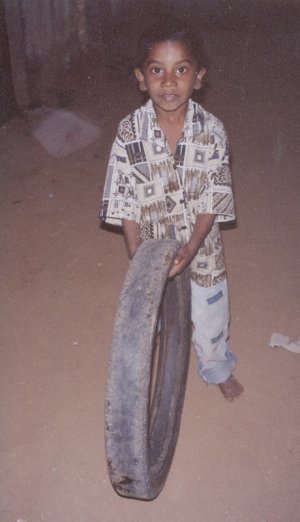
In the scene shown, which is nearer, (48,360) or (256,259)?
(48,360)

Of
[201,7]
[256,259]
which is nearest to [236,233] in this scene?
[256,259]

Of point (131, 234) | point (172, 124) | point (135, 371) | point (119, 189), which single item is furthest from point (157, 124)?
point (135, 371)

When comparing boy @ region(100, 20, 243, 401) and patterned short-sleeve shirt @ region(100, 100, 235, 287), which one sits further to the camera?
patterned short-sleeve shirt @ region(100, 100, 235, 287)

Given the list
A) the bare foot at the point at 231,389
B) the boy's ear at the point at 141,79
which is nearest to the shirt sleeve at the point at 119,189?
the boy's ear at the point at 141,79

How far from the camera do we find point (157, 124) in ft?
7.24

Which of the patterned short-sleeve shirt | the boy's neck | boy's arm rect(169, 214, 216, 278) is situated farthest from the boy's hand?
the boy's neck

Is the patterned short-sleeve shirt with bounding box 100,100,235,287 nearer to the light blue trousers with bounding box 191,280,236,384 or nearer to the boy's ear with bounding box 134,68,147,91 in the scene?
the boy's ear with bounding box 134,68,147,91

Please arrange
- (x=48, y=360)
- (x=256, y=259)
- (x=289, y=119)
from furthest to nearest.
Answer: (x=289, y=119) → (x=256, y=259) → (x=48, y=360)

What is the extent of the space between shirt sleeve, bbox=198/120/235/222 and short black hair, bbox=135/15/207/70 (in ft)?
1.12

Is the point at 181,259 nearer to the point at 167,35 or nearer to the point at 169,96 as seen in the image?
the point at 169,96

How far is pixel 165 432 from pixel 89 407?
1.66 feet

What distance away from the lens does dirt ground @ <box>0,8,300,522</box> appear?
245 cm

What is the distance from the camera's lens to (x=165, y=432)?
8.43 feet

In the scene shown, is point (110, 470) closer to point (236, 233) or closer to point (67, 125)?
point (236, 233)
